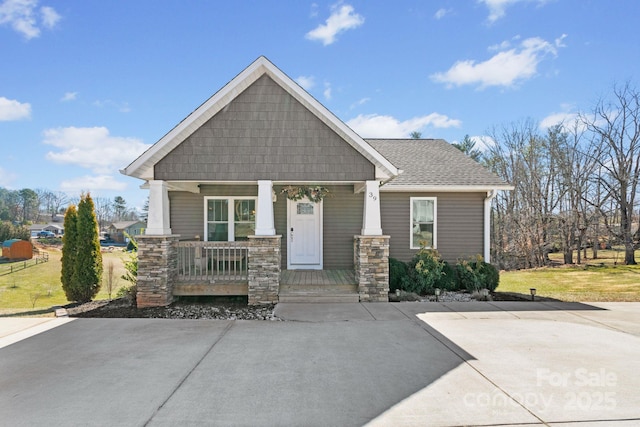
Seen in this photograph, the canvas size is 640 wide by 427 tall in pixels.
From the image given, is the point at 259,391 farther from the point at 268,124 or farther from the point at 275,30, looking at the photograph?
the point at 275,30

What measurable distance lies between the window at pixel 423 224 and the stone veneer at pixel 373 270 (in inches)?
105

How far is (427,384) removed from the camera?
389 cm

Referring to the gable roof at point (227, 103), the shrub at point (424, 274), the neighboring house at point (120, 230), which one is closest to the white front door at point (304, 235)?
the shrub at point (424, 274)

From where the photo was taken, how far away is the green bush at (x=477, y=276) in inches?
376

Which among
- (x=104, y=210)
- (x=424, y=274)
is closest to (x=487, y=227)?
(x=424, y=274)

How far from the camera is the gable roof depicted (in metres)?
7.82

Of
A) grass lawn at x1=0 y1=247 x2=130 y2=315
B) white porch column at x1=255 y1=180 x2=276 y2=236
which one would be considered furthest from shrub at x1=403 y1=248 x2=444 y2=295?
grass lawn at x1=0 y1=247 x2=130 y2=315

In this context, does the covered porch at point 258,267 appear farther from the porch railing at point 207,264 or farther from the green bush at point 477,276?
the green bush at point 477,276

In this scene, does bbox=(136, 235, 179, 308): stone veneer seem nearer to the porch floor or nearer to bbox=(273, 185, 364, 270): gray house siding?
the porch floor

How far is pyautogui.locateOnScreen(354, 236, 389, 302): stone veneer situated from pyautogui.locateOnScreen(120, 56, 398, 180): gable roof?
1.56 m

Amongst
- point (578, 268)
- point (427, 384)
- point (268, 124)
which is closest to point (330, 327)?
point (427, 384)

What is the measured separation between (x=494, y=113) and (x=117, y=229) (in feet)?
201

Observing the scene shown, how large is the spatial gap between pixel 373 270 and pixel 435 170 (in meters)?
4.52

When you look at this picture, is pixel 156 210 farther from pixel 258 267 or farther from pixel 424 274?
pixel 424 274
